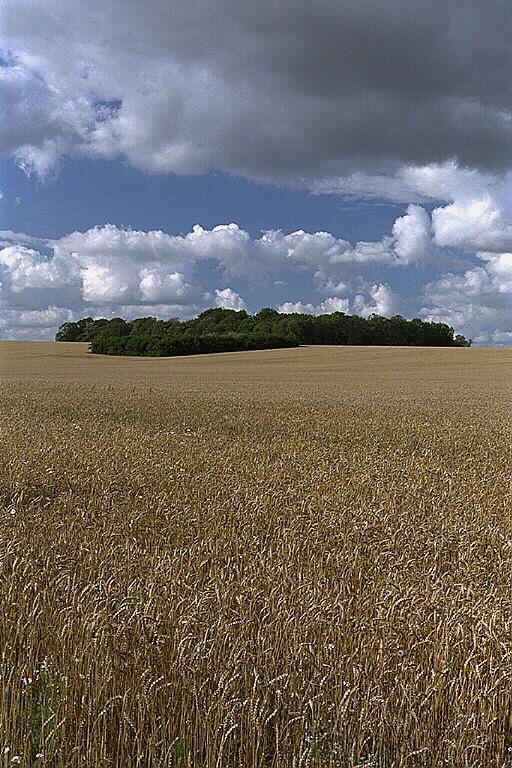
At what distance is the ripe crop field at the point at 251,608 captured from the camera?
414 centimetres

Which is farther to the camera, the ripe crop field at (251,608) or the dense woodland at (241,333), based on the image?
the dense woodland at (241,333)

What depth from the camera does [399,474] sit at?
11.5 metres

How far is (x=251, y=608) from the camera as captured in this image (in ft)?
18.3

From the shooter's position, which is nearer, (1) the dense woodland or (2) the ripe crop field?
(2) the ripe crop field

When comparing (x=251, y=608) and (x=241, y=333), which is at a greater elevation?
(x=241, y=333)

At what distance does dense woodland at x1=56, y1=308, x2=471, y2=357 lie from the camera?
263 ft

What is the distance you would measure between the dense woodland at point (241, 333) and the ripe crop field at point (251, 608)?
67187mm

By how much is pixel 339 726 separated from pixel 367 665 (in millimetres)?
724

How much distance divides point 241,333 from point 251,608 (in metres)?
79.4

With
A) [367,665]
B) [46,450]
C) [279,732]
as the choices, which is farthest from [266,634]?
[46,450]

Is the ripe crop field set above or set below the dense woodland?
below

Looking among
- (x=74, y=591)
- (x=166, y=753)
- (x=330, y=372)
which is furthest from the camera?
(x=330, y=372)

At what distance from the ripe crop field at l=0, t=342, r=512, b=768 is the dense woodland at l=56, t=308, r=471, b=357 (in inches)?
2645

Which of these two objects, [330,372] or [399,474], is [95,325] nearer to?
[330,372]
